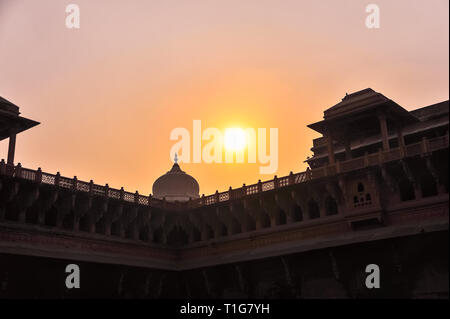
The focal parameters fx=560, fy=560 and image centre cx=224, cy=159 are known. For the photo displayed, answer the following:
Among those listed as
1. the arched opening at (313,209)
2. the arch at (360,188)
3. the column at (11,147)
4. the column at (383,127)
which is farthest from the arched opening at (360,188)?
the column at (11,147)

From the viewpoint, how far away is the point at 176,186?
142ft

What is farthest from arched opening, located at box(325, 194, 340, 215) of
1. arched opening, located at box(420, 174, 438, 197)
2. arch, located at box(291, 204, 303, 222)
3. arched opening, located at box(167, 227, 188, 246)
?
arched opening, located at box(167, 227, 188, 246)

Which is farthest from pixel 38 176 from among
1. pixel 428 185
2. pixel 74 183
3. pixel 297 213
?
pixel 428 185

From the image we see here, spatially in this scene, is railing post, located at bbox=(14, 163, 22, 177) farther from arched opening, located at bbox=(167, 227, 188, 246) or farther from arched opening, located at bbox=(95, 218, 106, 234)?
arched opening, located at bbox=(167, 227, 188, 246)

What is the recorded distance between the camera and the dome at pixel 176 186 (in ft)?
140

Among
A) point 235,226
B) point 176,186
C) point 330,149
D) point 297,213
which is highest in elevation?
point 176,186

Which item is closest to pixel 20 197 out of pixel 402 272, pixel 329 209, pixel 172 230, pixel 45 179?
pixel 45 179

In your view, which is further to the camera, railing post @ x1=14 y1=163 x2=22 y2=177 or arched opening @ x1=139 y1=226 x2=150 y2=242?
arched opening @ x1=139 y1=226 x2=150 y2=242

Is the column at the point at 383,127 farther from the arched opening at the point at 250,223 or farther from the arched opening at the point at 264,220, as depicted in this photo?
the arched opening at the point at 250,223

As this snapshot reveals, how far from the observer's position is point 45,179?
2586cm

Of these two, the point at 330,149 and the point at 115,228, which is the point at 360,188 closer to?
the point at 330,149

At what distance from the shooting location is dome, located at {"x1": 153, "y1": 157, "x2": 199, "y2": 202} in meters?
42.7
